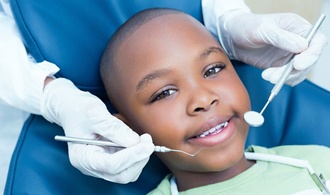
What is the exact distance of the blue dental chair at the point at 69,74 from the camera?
3.67 ft

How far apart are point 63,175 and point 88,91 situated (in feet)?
0.78

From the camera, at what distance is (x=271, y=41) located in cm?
119

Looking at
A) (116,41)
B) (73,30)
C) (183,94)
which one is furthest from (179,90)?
(73,30)

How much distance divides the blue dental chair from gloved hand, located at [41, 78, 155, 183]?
0.08 metres

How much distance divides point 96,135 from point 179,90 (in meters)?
0.22

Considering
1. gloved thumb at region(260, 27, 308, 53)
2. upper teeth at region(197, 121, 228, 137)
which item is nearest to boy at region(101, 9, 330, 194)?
upper teeth at region(197, 121, 228, 137)

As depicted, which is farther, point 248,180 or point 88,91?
point 88,91

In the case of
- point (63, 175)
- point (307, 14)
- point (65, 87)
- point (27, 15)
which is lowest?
point (307, 14)

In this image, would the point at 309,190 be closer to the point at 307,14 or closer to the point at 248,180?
the point at 248,180

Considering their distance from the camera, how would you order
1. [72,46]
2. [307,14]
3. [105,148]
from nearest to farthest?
[105,148] < [72,46] < [307,14]

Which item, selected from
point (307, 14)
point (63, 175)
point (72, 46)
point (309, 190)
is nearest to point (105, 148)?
point (63, 175)

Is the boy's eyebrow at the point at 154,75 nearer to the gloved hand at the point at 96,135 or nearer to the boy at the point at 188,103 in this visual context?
the boy at the point at 188,103

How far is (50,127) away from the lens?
1.21 metres

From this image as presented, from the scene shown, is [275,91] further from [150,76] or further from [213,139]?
[150,76]
